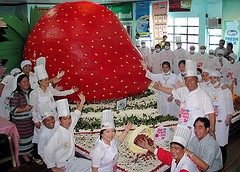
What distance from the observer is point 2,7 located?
41.5 ft

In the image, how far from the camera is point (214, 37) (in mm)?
9016

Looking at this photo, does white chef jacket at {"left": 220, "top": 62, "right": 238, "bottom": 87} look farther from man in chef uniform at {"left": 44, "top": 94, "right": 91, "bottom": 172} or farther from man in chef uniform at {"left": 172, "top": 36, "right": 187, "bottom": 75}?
man in chef uniform at {"left": 44, "top": 94, "right": 91, "bottom": 172}

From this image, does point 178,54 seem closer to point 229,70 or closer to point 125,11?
point 229,70

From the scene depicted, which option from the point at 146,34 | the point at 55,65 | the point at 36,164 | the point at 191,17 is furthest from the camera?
the point at 146,34

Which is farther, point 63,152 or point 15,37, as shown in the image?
point 15,37

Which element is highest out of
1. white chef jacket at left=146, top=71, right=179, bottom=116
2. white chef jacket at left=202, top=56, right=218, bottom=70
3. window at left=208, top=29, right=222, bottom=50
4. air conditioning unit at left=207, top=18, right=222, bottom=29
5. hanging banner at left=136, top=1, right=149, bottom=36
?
hanging banner at left=136, top=1, right=149, bottom=36

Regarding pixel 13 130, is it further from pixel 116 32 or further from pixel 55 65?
pixel 116 32

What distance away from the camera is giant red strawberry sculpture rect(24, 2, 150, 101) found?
196 inches

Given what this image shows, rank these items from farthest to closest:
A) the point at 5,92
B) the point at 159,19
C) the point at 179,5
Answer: the point at 159,19
the point at 179,5
the point at 5,92

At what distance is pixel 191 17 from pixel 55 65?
6007mm

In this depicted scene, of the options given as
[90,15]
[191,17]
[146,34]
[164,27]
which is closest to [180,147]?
[90,15]

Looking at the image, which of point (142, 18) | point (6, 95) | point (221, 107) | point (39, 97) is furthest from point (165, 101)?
point (142, 18)

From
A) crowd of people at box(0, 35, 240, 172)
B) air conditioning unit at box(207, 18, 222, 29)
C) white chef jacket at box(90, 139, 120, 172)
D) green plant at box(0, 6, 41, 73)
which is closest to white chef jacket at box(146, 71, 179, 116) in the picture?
crowd of people at box(0, 35, 240, 172)

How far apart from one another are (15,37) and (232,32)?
5783 mm
